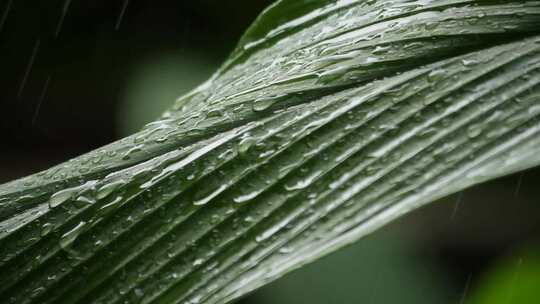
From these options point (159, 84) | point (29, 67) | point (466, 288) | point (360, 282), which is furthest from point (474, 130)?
point (29, 67)

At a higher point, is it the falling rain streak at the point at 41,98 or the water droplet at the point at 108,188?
the falling rain streak at the point at 41,98

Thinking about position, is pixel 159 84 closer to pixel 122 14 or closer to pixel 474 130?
pixel 122 14

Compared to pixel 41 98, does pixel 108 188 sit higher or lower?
lower

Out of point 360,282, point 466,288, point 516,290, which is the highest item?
point 516,290

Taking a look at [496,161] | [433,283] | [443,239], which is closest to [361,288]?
[433,283]

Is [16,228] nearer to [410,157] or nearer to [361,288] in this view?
[410,157]

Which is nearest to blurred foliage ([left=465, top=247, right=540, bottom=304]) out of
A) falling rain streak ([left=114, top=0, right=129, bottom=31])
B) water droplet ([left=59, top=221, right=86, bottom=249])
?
water droplet ([left=59, top=221, right=86, bottom=249])

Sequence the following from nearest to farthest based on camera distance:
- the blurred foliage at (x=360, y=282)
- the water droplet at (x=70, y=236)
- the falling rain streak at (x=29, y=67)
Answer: the water droplet at (x=70, y=236) → the blurred foliage at (x=360, y=282) → the falling rain streak at (x=29, y=67)

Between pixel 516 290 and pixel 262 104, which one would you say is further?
pixel 516 290

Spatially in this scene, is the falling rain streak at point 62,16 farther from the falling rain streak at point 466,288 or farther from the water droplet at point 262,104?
the water droplet at point 262,104

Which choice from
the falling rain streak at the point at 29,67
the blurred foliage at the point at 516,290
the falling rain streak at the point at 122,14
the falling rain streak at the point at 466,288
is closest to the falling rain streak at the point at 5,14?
the falling rain streak at the point at 29,67
